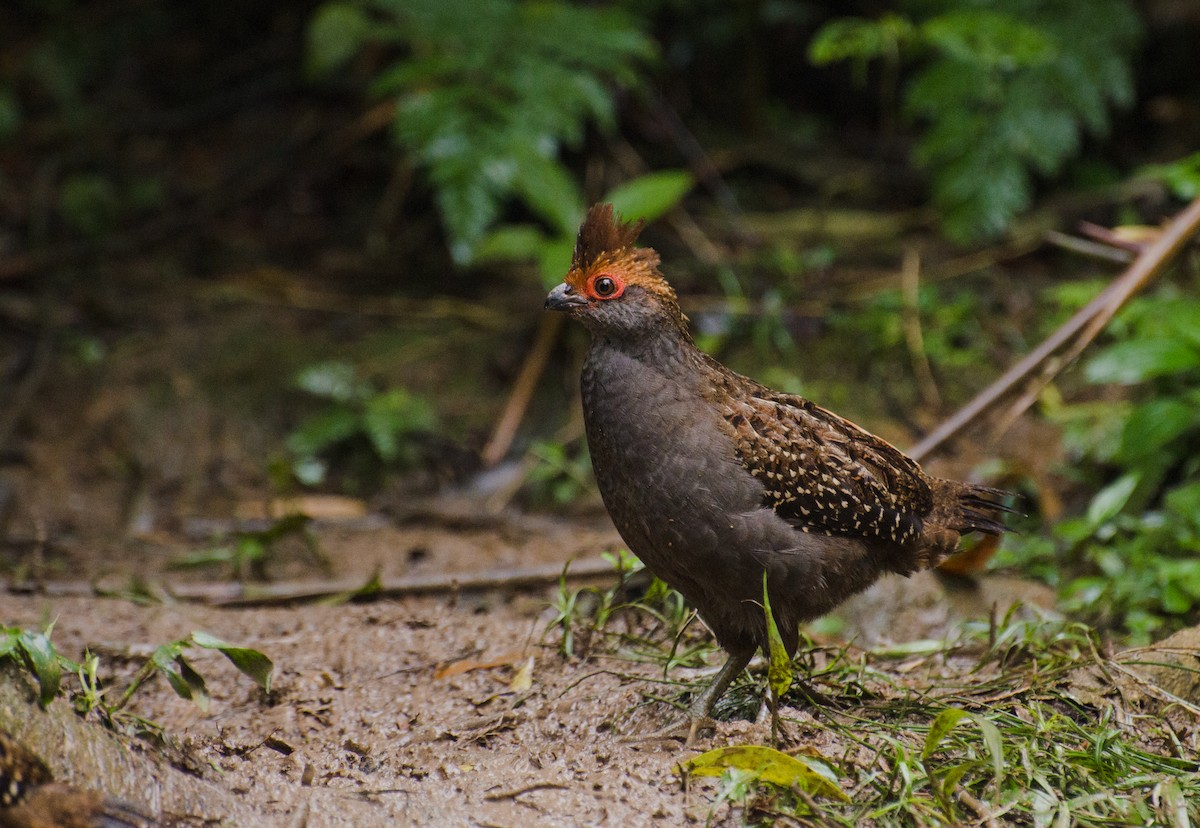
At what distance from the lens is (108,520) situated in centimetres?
615

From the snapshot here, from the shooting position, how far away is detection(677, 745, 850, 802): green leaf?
113 inches

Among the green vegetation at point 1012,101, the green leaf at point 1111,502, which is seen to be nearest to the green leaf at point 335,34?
the green vegetation at point 1012,101

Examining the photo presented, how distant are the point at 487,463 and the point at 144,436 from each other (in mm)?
1935

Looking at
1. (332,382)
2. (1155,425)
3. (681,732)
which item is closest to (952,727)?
(681,732)

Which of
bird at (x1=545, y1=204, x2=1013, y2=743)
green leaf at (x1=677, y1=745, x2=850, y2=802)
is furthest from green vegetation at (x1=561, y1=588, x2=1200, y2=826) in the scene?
bird at (x1=545, y1=204, x2=1013, y2=743)

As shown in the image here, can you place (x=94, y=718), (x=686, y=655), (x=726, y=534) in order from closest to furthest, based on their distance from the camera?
(x=94, y=718) < (x=726, y=534) < (x=686, y=655)

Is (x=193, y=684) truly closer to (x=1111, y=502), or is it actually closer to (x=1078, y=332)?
(x=1078, y=332)

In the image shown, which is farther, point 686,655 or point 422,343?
point 422,343

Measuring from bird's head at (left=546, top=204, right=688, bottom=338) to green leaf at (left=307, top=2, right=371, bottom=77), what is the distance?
Answer: 4.39 m

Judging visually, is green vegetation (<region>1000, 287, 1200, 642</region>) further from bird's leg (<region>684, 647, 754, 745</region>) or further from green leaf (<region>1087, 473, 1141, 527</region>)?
bird's leg (<region>684, 647, 754, 745</region>)

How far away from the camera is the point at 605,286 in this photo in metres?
3.73

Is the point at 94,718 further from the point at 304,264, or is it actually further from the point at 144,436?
the point at 304,264

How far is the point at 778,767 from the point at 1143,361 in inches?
129

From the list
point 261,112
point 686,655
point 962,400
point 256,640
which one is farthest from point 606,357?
point 261,112
